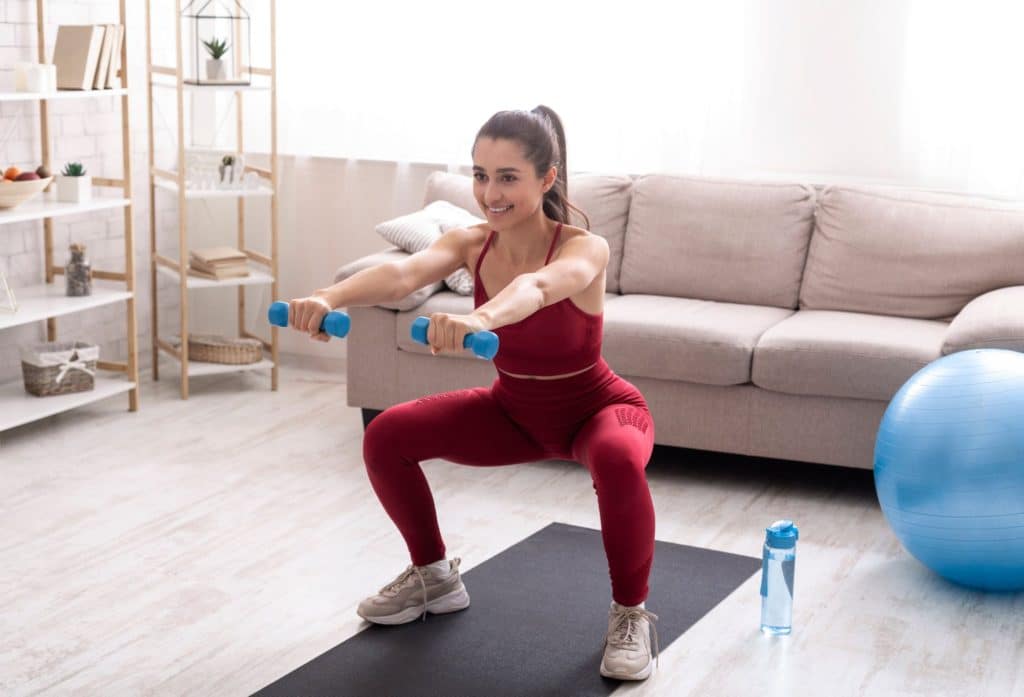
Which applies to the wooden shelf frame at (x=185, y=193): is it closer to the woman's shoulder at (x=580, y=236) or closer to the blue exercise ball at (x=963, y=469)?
the woman's shoulder at (x=580, y=236)

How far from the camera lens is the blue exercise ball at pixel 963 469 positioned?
2.80m

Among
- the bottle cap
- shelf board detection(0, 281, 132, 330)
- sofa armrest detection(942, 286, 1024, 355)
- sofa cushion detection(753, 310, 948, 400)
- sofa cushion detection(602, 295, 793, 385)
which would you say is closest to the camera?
the bottle cap

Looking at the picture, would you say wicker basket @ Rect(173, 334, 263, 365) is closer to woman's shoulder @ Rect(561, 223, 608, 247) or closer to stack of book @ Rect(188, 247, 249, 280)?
stack of book @ Rect(188, 247, 249, 280)

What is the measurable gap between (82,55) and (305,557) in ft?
6.08

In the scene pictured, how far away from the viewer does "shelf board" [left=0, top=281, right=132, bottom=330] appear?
4016 mm

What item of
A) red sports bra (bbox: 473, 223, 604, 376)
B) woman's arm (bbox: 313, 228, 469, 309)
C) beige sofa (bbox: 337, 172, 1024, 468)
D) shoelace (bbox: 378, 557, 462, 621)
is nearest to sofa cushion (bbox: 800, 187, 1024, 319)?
beige sofa (bbox: 337, 172, 1024, 468)

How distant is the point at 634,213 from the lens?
171 inches

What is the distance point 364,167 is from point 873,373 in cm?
222

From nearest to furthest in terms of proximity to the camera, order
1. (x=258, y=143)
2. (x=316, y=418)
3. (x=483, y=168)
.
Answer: (x=483, y=168), (x=316, y=418), (x=258, y=143)

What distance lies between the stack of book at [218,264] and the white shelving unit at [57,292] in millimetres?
335

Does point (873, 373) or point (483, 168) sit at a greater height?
point (483, 168)

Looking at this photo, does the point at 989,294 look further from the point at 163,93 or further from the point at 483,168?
the point at 163,93

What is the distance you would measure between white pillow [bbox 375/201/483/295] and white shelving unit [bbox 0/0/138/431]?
0.88 meters

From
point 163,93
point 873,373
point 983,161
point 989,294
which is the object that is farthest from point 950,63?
point 163,93
